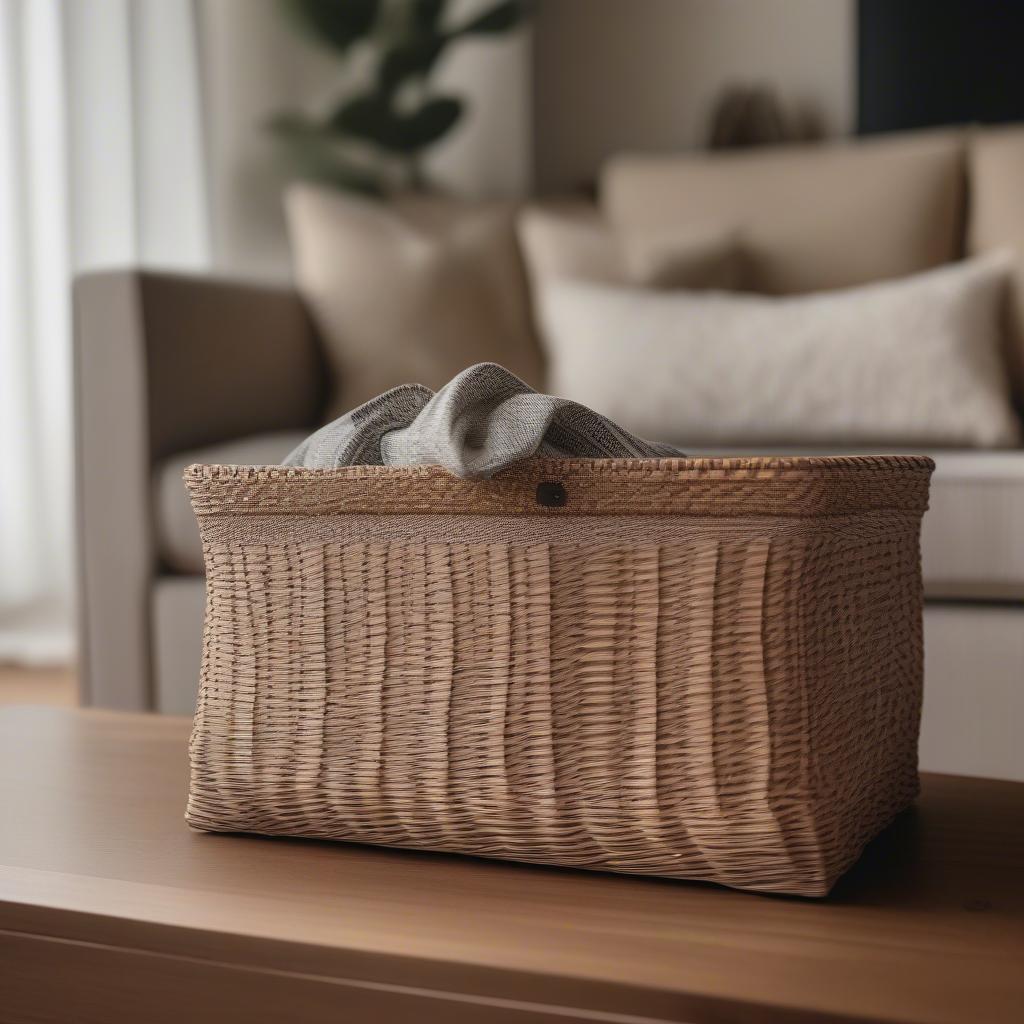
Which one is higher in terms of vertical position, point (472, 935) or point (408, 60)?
point (408, 60)

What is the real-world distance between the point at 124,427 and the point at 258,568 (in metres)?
0.98

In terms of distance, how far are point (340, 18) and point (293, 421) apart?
107 centimetres

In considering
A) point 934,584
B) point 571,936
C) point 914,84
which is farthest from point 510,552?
point 914,84

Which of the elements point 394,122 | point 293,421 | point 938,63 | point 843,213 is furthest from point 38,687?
A: point 938,63

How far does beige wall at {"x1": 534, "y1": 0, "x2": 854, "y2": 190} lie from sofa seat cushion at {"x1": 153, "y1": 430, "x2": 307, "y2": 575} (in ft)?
4.47

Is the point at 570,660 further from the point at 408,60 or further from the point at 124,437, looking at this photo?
the point at 408,60

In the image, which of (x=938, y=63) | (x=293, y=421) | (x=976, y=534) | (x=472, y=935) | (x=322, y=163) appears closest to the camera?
(x=472, y=935)

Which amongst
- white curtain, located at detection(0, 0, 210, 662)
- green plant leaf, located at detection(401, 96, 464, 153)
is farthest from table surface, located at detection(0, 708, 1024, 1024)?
green plant leaf, located at detection(401, 96, 464, 153)

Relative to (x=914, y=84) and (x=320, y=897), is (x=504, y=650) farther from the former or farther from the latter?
(x=914, y=84)

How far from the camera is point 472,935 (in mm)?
522

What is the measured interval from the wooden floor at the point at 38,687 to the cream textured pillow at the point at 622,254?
3.30 ft

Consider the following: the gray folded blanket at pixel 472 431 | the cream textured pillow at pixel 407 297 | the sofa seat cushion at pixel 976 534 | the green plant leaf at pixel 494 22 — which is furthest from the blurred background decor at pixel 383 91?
the gray folded blanket at pixel 472 431

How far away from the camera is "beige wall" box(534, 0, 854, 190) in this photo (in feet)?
8.22

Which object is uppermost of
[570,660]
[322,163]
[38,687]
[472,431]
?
[322,163]
